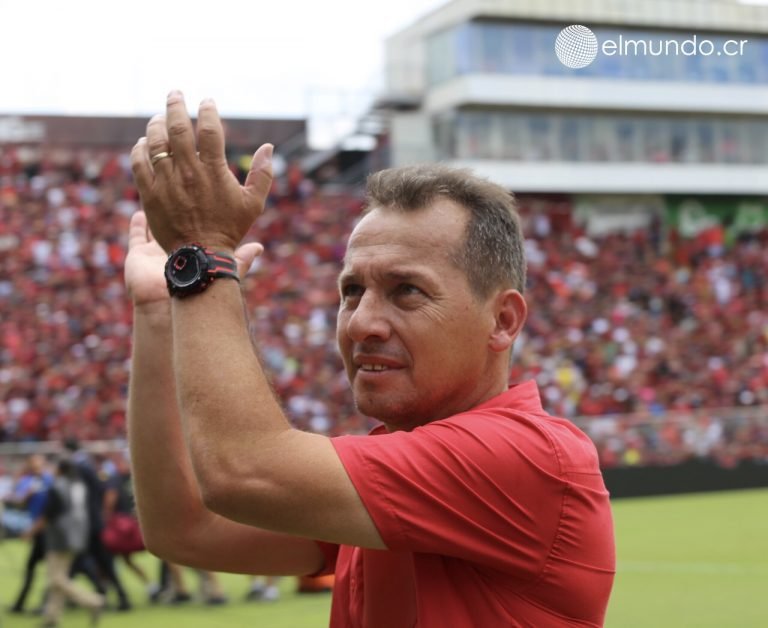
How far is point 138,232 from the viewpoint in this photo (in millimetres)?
2939

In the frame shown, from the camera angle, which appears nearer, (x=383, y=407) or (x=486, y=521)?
(x=486, y=521)

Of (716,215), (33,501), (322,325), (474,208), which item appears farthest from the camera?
(716,215)

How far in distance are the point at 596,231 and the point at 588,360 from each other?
9.15m

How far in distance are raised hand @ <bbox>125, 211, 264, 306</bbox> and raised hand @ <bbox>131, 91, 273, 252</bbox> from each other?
0.48 m

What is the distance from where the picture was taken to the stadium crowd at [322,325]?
19969 mm

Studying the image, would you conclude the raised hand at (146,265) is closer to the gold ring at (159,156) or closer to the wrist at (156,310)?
the wrist at (156,310)

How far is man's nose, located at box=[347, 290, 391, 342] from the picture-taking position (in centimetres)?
230

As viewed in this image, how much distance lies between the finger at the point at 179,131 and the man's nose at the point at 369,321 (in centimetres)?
44

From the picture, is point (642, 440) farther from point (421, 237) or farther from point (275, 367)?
point (421, 237)

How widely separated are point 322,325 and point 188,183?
21.1 meters

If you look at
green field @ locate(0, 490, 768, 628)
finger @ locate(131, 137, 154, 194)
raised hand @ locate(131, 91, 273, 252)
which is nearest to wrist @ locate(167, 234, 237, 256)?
raised hand @ locate(131, 91, 273, 252)

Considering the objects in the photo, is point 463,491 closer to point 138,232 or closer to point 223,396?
point 223,396

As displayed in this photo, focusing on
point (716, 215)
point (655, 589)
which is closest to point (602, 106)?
point (716, 215)

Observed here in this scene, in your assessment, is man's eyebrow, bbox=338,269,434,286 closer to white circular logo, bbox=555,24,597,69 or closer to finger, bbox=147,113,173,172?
finger, bbox=147,113,173,172
